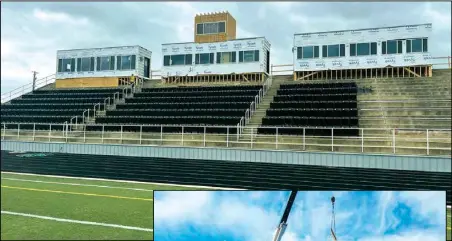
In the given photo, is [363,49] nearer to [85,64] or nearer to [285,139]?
[285,139]

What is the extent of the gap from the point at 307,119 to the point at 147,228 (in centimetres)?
1061

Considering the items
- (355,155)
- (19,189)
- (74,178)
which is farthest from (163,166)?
(355,155)

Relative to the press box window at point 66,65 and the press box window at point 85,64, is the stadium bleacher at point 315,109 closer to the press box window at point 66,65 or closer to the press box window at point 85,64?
the press box window at point 85,64

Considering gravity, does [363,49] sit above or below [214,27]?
below

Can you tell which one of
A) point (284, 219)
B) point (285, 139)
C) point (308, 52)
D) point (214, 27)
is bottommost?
point (284, 219)

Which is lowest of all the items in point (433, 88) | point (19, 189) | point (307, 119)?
point (19, 189)

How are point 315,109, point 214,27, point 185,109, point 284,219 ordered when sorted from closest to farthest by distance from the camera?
point 284,219 → point 315,109 → point 185,109 → point 214,27

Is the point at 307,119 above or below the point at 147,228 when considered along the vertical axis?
above

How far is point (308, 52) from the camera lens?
24344 millimetres

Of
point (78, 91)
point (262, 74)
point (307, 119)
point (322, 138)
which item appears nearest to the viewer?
point (322, 138)

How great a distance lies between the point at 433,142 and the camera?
11.7 metres

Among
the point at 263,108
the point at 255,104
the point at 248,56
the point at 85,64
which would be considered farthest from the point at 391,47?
the point at 85,64

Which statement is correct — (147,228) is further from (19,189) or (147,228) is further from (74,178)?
(74,178)

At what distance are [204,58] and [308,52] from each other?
8092 mm
